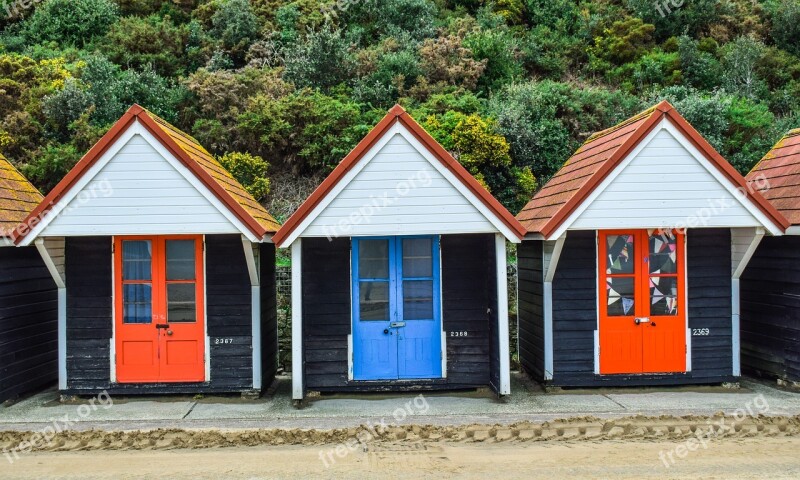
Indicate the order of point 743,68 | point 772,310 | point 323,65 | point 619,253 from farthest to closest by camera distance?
point 743,68, point 323,65, point 772,310, point 619,253

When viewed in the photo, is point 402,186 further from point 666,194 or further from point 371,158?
point 666,194

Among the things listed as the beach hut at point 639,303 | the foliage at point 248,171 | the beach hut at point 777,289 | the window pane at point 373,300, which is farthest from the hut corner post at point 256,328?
the beach hut at point 777,289

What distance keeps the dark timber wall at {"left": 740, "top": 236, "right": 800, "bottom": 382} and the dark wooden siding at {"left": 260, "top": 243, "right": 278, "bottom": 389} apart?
7.82 metres

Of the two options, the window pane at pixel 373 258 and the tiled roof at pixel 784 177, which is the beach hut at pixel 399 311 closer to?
the window pane at pixel 373 258

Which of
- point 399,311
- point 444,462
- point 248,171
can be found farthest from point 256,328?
point 248,171

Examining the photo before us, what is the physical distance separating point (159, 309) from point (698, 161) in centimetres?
810

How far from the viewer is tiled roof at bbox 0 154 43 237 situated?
31.5 ft

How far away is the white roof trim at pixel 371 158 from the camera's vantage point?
9047 mm

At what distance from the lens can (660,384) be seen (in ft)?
33.1

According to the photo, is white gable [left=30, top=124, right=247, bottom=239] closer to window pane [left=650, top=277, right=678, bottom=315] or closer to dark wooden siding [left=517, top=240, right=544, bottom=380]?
dark wooden siding [left=517, top=240, right=544, bottom=380]

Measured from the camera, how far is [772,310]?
10.3 metres

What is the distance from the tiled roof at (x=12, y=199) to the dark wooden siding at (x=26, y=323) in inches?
17.2

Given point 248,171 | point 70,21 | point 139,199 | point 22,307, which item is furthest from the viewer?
point 70,21

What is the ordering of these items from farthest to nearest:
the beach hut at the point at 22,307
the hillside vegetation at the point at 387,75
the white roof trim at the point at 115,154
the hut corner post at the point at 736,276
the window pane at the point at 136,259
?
the hillside vegetation at the point at 387,75 < the hut corner post at the point at 736,276 < the window pane at the point at 136,259 < the beach hut at the point at 22,307 < the white roof trim at the point at 115,154
